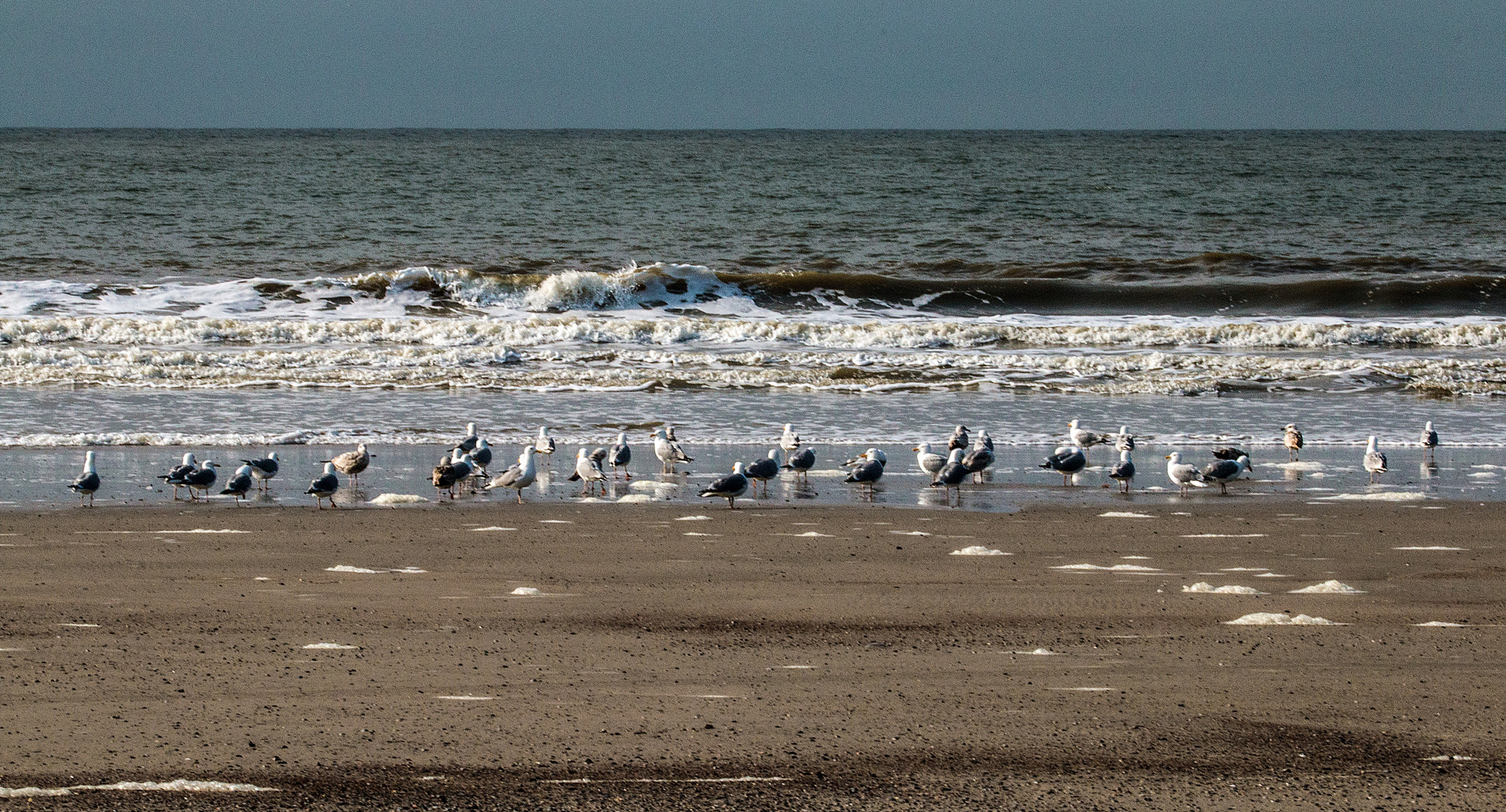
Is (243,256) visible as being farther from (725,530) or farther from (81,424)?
(725,530)

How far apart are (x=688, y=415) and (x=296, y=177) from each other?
4585 centimetres

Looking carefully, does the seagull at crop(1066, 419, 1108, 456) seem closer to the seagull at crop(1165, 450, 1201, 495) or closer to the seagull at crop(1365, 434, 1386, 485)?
the seagull at crop(1165, 450, 1201, 495)

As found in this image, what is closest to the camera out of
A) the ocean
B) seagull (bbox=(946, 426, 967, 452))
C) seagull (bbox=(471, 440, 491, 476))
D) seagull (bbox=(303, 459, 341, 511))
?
seagull (bbox=(303, 459, 341, 511))

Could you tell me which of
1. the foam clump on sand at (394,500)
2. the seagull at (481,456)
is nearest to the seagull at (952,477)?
the seagull at (481,456)

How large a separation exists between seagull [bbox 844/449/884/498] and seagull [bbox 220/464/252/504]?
459 centimetres

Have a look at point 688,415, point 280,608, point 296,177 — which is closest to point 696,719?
point 280,608

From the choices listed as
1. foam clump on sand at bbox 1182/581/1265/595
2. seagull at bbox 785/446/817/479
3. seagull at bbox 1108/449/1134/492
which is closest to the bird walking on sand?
seagull at bbox 785/446/817/479

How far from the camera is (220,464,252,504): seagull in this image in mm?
10594

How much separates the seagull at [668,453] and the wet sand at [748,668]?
2.80 meters

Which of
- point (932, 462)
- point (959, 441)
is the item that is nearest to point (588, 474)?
point (932, 462)

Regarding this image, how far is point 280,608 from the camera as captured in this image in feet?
23.3

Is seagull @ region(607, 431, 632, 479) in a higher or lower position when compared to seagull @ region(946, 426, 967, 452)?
lower

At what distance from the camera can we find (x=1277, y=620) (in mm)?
6930

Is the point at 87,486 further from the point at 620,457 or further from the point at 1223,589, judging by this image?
the point at 1223,589
